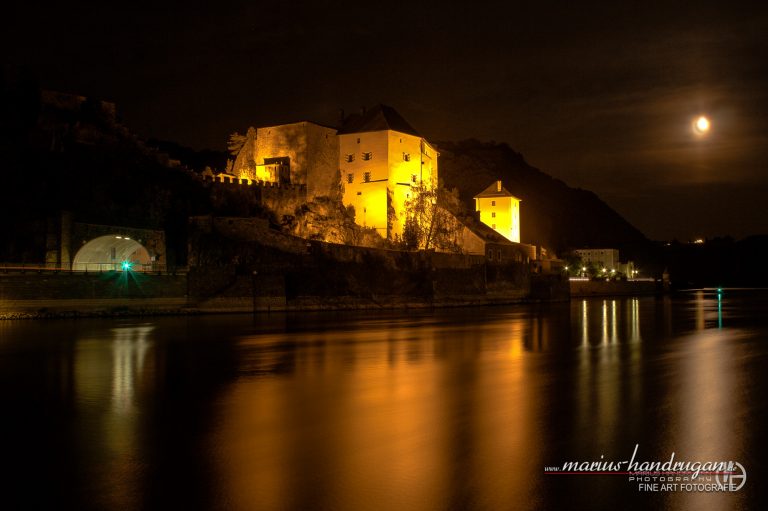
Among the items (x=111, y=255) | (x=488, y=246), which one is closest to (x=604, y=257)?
(x=488, y=246)

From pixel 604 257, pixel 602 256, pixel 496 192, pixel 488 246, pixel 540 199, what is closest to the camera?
pixel 488 246

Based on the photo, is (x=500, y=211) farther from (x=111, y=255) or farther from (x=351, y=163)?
(x=111, y=255)

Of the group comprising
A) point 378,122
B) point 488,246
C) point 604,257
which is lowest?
point 488,246

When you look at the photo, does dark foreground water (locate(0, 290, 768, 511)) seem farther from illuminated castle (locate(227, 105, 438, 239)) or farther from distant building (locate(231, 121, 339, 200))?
illuminated castle (locate(227, 105, 438, 239))

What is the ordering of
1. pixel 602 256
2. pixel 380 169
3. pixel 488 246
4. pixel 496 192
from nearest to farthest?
pixel 380 169 < pixel 488 246 < pixel 496 192 < pixel 602 256

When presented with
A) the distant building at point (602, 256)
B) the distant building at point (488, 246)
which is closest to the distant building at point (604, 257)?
the distant building at point (602, 256)

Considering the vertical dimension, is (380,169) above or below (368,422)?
above

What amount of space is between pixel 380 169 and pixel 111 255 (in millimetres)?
18791

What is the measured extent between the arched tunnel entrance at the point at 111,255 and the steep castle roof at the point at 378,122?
18.0m

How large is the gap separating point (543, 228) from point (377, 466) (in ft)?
356

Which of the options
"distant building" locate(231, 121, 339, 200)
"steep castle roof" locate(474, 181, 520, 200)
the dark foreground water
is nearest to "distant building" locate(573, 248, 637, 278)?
→ "steep castle roof" locate(474, 181, 520, 200)

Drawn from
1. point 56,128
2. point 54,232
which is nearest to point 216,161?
point 56,128

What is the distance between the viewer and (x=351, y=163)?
46.7 meters

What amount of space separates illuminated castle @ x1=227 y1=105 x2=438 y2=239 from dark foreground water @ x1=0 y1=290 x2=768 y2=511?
84.3 feet
